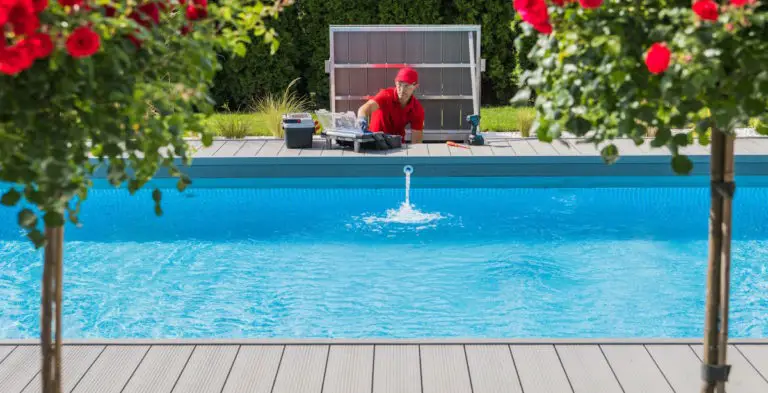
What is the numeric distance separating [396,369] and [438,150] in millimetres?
4932

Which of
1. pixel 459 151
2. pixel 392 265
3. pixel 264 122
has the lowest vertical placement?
pixel 392 265

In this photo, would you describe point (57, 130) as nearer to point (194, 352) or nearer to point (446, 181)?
point (194, 352)

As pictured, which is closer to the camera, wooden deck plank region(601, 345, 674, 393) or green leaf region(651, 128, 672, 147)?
green leaf region(651, 128, 672, 147)

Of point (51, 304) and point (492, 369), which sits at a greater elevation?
point (51, 304)

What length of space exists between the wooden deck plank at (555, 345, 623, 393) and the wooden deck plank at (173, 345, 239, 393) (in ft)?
3.48

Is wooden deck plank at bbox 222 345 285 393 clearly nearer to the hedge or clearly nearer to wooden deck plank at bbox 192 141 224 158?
wooden deck plank at bbox 192 141 224 158

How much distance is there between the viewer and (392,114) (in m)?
8.23

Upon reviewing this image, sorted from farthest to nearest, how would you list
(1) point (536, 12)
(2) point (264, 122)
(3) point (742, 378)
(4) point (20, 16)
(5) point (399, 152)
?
(2) point (264, 122) < (5) point (399, 152) < (3) point (742, 378) < (1) point (536, 12) < (4) point (20, 16)

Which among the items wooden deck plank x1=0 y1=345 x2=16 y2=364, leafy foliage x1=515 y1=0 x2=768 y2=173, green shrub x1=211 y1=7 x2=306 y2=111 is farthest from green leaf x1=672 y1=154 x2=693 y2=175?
green shrub x1=211 y1=7 x2=306 y2=111

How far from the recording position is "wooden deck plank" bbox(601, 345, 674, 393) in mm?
2996

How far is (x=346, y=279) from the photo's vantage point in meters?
5.52

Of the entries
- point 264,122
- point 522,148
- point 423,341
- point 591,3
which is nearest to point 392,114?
point 522,148

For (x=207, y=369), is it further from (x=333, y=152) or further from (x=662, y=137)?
(x=333, y=152)

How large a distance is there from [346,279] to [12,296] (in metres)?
1.73
